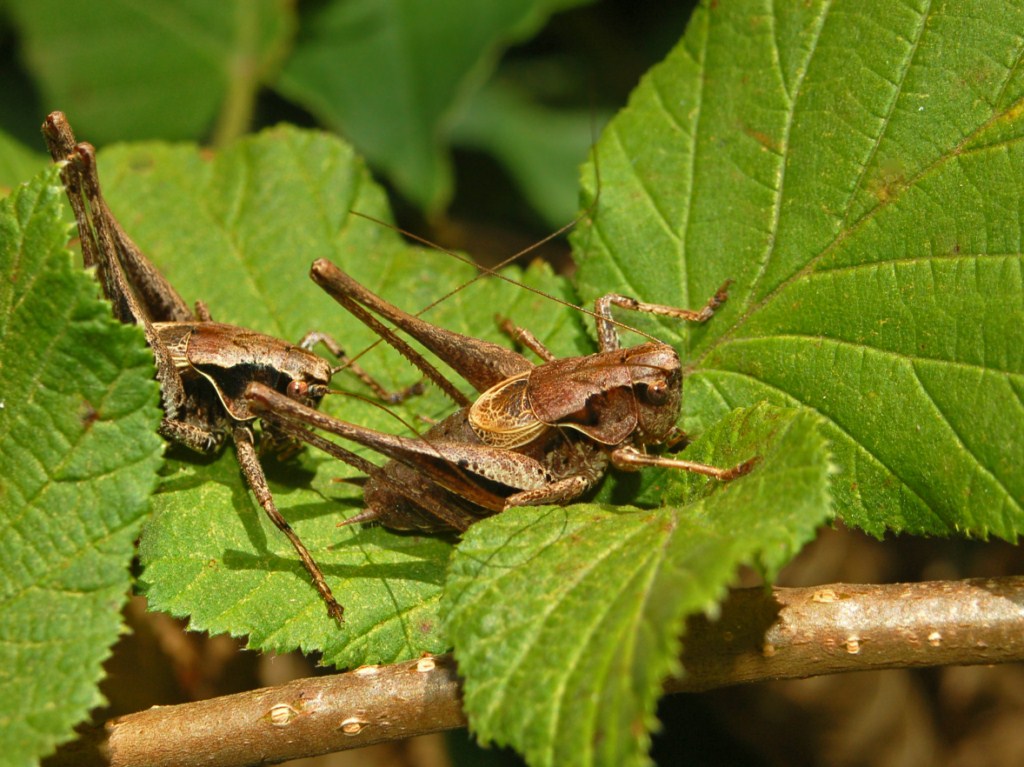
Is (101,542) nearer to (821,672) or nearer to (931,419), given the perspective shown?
(821,672)

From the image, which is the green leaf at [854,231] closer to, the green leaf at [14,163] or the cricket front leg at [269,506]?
the cricket front leg at [269,506]

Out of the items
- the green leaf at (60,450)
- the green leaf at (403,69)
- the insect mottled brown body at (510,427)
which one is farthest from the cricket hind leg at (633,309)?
the green leaf at (403,69)

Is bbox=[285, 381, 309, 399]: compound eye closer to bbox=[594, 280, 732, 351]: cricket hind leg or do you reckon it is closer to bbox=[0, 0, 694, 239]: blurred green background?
bbox=[594, 280, 732, 351]: cricket hind leg

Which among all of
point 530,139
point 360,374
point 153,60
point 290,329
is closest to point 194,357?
point 290,329

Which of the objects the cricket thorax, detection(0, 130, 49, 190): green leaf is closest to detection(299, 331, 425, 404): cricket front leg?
the cricket thorax

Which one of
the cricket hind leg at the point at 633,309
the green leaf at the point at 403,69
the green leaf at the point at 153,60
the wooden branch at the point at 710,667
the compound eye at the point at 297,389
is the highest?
the green leaf at the point at 153,60
